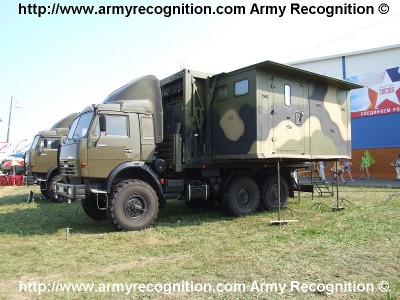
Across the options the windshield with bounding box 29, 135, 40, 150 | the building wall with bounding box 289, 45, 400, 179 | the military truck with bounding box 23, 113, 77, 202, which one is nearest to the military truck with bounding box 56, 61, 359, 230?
the military truck with bounding box 23, 113, 77, 202

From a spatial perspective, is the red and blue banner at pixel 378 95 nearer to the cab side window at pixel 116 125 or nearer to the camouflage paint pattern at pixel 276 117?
the camouflage paint pattern at pixel 276 117

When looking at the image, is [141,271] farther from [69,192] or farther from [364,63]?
[364,63]

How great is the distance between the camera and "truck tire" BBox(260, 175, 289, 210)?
9984mm

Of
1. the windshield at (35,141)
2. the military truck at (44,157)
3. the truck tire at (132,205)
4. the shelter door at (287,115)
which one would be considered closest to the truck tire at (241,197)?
the shelter door at (287,115)

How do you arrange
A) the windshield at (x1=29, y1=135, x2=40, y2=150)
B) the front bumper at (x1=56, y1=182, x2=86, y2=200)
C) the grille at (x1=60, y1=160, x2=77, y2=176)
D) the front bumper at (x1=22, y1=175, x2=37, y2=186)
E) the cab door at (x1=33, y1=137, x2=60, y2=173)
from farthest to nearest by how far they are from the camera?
1. the windshield at (x1=29, y1=135, x2=40, y2=150)
2. the cab door at (x1=33, y1=137, x2=60, y2=173)
3. the front bumper at (x1=22, y1=175, x2=37, y2=186)
4. the grille at (x1=60, y1=160, x2=77, y2=176)
5. the front bumper at (x1=56, y1=182, x2=86, y2=200)

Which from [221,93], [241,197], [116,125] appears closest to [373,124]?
[241,197]

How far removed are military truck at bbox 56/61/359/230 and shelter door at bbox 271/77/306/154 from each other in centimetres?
2

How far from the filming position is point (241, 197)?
31.2 feet

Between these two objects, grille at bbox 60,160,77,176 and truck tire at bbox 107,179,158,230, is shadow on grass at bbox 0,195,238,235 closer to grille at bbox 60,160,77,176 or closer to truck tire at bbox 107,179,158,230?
truck tire at bbox 107,179,158,230

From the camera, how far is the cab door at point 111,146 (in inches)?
303

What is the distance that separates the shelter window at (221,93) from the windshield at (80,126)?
2.85 m

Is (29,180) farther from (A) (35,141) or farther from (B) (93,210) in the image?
(B) (93,210)

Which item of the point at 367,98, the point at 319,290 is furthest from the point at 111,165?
the point at 367,98

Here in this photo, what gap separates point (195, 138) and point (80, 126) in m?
2.52
